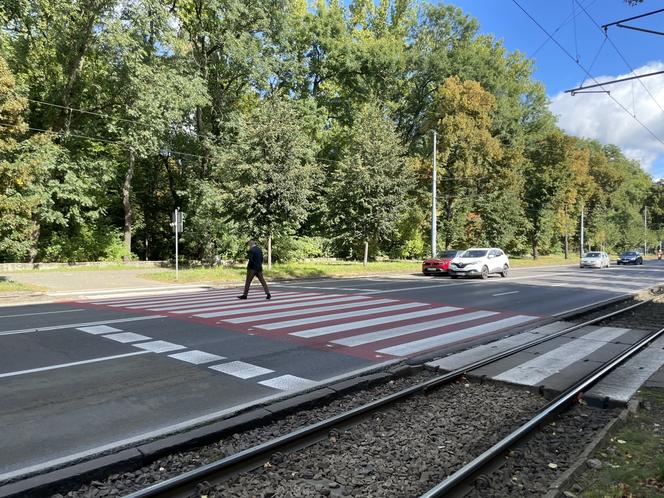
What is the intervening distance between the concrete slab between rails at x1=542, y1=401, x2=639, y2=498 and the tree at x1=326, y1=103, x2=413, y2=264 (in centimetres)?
2511

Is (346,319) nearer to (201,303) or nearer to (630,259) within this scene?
(201,303)

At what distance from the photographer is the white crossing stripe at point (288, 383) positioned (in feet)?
19.4

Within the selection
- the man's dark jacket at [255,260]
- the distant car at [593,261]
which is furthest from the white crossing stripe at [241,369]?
the distant car at [593,261]

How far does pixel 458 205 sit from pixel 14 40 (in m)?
33.5

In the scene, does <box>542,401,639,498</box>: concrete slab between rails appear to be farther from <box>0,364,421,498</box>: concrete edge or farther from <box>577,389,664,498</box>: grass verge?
<box>0,364,421,498</box>: concrete edge

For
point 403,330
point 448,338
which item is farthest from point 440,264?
point 448,338

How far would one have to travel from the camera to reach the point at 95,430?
458 centimetres

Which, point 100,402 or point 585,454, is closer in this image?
point 585,454

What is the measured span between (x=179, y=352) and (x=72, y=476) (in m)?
4.10

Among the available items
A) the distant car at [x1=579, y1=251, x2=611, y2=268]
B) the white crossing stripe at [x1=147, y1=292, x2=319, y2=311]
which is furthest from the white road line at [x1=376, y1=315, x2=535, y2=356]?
the distant car at [x1=579, y1=251, x2=611, y2=268]

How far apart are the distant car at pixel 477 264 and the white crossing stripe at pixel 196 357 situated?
20274mm

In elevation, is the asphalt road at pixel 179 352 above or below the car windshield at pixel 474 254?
below

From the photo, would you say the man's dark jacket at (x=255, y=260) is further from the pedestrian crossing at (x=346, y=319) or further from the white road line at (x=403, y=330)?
the white road line at (x=403, y=330)

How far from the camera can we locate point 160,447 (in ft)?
13.1
